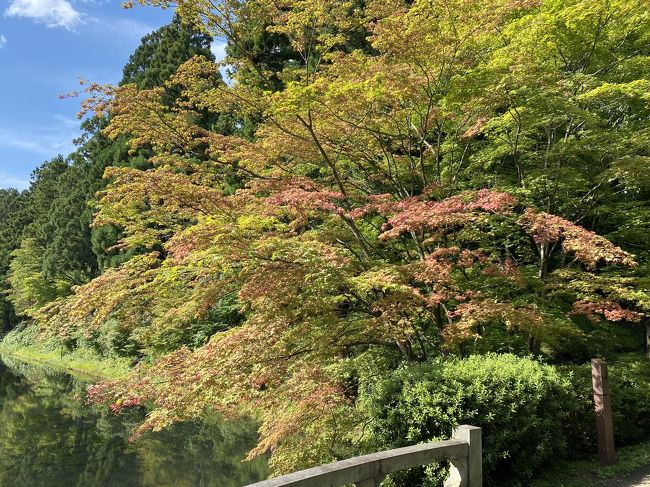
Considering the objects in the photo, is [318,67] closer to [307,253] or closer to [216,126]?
[307,253]

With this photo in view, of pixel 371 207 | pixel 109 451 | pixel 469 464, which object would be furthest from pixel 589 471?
pixel 109 451

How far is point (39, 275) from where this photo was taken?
34188mm

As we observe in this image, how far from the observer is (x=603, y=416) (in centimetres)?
509

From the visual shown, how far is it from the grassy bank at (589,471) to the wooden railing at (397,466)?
143 cm

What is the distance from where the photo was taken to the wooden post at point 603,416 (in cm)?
504

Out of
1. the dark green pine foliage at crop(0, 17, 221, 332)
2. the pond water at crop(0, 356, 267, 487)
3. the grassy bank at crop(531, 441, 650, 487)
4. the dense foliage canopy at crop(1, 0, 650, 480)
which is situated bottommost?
the pond water at crop(0, 356, 267, 487)

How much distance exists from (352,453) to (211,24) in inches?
260

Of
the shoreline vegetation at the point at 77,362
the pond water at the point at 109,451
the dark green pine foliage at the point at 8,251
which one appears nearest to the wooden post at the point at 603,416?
the pond water at the point at 109,451

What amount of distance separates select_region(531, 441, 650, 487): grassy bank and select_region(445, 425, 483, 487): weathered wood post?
135 cm

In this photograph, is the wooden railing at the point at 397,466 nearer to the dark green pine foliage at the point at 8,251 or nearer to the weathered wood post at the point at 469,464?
the weathered wood post at the point at 469,464

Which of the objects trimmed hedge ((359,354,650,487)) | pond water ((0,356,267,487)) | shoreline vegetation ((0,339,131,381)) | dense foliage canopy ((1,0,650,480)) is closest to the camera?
trimmed hedge ((359,354,650,487))

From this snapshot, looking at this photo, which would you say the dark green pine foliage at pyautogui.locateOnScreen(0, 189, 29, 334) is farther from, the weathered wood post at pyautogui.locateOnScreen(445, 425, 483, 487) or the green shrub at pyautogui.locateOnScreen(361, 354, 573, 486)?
the weathered wood post at pyautogui.locateOnScreen(445, 425, 483, 487)

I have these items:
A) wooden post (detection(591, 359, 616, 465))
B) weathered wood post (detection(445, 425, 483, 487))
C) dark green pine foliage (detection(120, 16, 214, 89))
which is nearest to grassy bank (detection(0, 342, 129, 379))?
dark green pine foliage (detection(120, 16, 214, 89))

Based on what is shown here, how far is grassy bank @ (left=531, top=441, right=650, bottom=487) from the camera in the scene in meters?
4.51
